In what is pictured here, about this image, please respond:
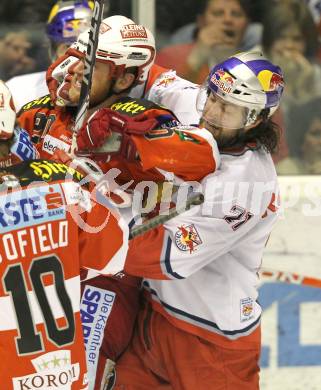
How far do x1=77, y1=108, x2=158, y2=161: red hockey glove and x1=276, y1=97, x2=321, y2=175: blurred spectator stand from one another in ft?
4.51

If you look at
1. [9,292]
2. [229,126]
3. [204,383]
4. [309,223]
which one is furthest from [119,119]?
[309,223]

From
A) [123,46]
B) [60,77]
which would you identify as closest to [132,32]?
[123,46]

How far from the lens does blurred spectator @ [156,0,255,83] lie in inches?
166

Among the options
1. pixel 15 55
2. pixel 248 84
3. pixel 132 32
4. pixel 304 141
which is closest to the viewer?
pixel 248 84

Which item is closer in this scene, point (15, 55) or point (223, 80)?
point (223, 80)

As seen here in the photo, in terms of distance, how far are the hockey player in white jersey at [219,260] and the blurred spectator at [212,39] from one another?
114cm

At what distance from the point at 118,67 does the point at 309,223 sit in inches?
48.0

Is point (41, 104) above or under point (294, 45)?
above

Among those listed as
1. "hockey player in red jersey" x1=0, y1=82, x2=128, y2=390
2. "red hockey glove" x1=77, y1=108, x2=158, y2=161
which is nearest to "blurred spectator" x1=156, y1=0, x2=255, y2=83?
"red hockey glove" x1=77, y1=108, x2=158, y2=161

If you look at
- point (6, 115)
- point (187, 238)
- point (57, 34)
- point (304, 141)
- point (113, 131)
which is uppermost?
point (6, 115)

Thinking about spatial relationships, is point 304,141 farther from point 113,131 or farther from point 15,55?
point 113,131

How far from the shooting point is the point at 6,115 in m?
2.53

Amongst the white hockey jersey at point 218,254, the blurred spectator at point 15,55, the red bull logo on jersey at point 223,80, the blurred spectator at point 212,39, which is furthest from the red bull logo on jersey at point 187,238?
the blurred spectator at point 15,55

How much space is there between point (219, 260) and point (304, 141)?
4.14 ft
